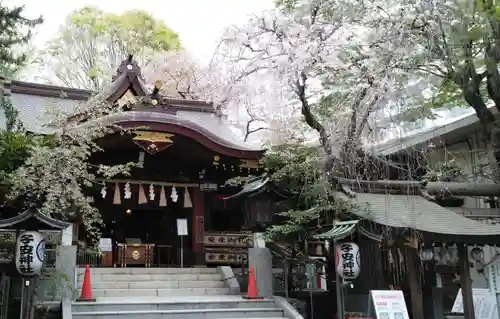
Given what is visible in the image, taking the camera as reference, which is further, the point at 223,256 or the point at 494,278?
the point at 223,256

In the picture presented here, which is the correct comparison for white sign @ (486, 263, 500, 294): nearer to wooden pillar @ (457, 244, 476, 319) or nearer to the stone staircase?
wooden pillar @ (457, 244, 476, 319)

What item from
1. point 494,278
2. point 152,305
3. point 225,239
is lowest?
point 152,305

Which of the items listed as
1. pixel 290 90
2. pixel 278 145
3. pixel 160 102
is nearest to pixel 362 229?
pixel 290 90

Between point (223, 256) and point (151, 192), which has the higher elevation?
point (151, 192)

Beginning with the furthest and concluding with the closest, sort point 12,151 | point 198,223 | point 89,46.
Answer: point 89,46
point 198,223
point 12,151

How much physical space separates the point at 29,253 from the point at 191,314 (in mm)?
3244

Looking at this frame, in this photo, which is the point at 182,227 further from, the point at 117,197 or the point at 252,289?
the point at 252,289

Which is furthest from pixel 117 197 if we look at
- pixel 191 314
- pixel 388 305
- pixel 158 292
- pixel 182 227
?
pixel 388 305

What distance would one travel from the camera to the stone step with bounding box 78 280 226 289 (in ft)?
38.8

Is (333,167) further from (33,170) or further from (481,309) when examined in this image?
(33,170)

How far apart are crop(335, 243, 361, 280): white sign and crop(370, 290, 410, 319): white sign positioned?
64 cm

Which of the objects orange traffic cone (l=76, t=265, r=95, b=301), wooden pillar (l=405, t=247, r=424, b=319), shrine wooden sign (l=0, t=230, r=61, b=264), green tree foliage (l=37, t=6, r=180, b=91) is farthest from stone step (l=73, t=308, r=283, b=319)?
green tree foliage (l=37, t=6, r=180, b=91)

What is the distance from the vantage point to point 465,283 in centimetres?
993

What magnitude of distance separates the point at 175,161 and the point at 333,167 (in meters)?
6.28
